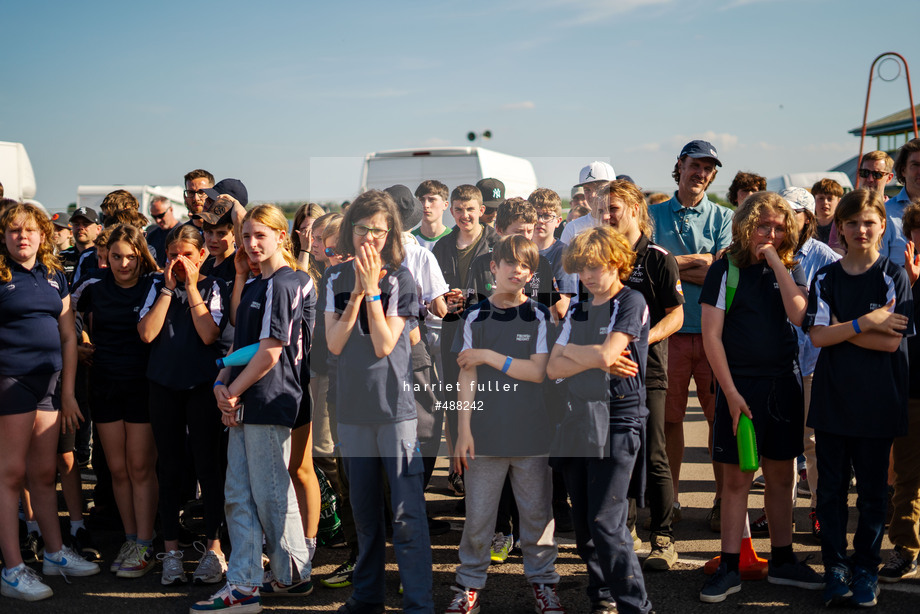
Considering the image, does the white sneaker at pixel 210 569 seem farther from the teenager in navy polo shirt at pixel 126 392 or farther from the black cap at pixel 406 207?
the black cap at pixel 406 207

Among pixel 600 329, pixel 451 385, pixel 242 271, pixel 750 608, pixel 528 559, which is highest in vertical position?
pixel 242 271

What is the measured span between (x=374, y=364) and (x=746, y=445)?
6.36 ft

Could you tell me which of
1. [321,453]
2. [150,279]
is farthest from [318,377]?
[150,279]

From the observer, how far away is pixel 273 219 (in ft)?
13.1

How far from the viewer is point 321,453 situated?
493 cm

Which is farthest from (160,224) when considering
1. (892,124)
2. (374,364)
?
(892,124)

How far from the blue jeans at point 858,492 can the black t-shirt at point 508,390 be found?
58.9 inches

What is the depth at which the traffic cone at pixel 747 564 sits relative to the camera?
4.11m

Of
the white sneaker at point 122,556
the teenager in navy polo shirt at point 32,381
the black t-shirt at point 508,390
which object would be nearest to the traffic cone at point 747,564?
the black t-shirt at point 508,390

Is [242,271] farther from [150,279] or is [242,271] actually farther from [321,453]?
[321,453]

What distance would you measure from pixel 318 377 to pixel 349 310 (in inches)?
52.1

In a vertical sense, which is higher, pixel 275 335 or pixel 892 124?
pixel 892 124

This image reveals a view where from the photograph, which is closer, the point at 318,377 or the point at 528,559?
the point at 528,559

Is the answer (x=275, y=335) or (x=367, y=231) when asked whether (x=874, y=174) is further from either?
(x=275, y=335)
